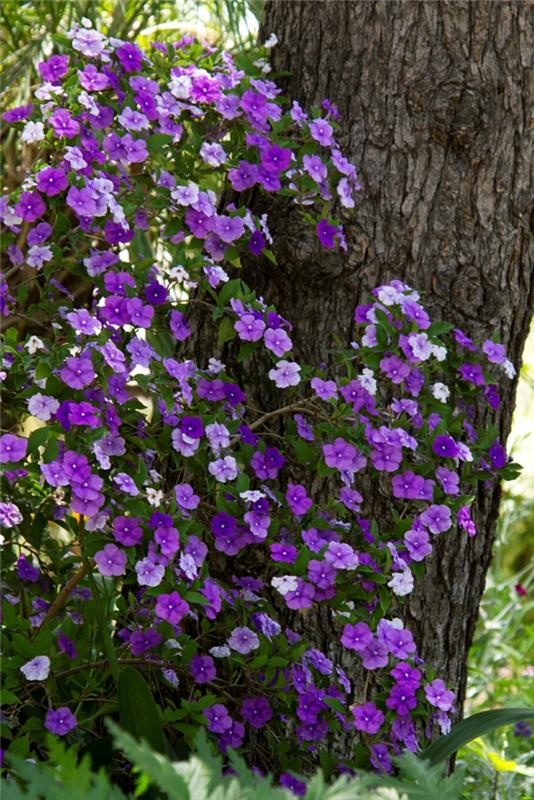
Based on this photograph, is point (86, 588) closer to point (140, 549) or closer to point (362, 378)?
point (140, 549)

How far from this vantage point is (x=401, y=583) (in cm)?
170

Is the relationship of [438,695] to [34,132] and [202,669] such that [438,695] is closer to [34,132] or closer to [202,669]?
[202,669]

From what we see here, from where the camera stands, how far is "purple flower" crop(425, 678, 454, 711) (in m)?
1.76

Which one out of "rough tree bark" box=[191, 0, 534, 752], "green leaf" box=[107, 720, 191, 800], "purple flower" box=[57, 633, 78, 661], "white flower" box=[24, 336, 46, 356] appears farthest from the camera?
"rough tree bark" box=[191, 0, 534, 752]

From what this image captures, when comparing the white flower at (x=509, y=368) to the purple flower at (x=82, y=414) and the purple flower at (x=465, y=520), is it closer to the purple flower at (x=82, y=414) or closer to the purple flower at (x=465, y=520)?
the purple flower at (x=465, y=520)

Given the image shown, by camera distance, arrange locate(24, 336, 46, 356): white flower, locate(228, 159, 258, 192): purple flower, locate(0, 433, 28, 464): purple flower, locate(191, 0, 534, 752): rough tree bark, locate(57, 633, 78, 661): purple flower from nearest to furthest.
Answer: locate(0, 433, 28, 464): purple flower → locate(24, 336, 46, 356): white flower → locate(57, 633, 78, 661): purple flower → locate(228, 159, 258, 192): purple flower → locate(191, 0, 534, 752): rough tree bark

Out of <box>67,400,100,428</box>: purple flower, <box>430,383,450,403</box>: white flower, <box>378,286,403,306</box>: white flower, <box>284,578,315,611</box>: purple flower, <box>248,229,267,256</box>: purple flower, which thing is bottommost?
<box>284,578,315,611</box>: purple flower

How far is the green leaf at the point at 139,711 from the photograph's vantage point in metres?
1.60

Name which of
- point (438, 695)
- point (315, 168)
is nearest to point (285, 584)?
point (438, 695)

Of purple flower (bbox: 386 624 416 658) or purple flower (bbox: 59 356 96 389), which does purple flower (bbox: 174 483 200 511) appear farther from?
purple flower (bbox: 386 624 416 658)

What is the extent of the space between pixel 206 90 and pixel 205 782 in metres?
1.36

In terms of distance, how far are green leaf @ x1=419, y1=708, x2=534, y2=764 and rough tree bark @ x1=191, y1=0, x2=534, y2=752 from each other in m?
0.39

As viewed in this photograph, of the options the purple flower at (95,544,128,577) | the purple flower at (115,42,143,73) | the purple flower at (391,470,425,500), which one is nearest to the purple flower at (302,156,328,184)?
the purple flower at (115,42,143,73)

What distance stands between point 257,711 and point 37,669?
1.25 feet
